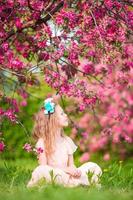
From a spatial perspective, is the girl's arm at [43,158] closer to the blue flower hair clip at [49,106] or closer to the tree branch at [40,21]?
the blue flower hair clip at [49,106]

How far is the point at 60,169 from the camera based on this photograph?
8.14 meters

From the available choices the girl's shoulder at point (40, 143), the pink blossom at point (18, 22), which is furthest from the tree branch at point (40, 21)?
the girl's shoulder at point (40, 143)

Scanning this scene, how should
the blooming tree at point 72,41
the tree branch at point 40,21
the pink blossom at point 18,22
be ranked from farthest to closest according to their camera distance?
the tree branch at point 40,21
the pink blossom at point 18,22
the blooming tree at point 72,41

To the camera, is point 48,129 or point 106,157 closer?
point 48,129

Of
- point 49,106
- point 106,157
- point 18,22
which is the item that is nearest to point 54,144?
point 49,106

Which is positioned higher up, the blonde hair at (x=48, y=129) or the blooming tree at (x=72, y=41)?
the blooming tree at (x=72, y=41)

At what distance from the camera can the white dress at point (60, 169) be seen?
7926 mm

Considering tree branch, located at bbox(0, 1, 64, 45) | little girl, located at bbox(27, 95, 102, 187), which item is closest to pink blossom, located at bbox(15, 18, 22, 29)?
tree branch, located at bbox(0, 1, 64, 45)

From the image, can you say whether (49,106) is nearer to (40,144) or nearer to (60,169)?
(40,144)

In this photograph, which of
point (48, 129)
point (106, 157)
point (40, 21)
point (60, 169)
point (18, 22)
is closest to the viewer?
point (60, 169)

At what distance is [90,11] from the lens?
26.4 ft

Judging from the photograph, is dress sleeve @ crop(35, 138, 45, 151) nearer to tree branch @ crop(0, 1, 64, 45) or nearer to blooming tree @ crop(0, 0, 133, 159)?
blooming tree @ crop(0, 0, 133, 159)

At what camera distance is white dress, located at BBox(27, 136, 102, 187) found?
312 inches

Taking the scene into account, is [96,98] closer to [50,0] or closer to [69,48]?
[69,48]
